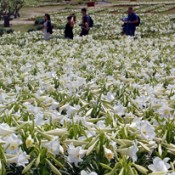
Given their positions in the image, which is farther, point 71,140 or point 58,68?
point 58,68

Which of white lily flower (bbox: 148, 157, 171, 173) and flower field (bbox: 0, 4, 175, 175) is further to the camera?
flower field (bbox: 0, 4, 175, 175)

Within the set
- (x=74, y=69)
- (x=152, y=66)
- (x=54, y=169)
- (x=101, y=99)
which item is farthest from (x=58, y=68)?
(x=54, y=169)

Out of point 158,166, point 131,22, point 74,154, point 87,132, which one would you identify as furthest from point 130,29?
point 158,166

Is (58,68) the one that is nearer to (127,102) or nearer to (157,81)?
(157,81)

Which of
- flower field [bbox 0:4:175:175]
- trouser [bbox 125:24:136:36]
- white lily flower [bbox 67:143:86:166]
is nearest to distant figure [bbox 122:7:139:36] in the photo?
trouser [bbox 125:24:136:36]

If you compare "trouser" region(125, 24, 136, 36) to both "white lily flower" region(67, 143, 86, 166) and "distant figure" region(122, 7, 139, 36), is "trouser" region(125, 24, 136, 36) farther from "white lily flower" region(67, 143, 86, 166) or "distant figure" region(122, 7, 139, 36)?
"white lily flower" region(67, 143, 86, 166)

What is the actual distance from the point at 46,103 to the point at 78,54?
18.8 ft

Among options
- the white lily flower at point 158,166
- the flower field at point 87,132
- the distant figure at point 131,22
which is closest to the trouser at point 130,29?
the distant figure at point 131,22

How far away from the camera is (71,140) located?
10.8 ft

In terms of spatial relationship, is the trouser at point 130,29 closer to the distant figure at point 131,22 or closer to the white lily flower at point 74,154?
the distant figure at point 131,22

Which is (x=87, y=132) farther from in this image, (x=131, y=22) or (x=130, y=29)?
(x=130, y=29)

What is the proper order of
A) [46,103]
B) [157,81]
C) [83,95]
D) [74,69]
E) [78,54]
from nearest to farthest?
1. [46,103]
2. [83,95]
3. [157,81]
4. [74,69]
5. [78,54]

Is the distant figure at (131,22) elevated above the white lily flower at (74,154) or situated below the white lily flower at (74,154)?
below

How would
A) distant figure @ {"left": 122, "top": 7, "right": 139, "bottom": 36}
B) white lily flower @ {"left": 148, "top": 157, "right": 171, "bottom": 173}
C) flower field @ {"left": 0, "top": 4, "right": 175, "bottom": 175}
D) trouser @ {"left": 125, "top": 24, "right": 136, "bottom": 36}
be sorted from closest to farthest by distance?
white lily flower @ {"left": 148, "top": 157, "right": 171, "bottom": 173}, flower field @ {"left": 0, "top": 4, "right": 175, "bottom": 175}, distant figure @ {"left": 122, "top": 7, "right": 139, "bottom": 36}, trouser @ {"left": 125, "top": 24, "right": 136, "bottom": 36}
